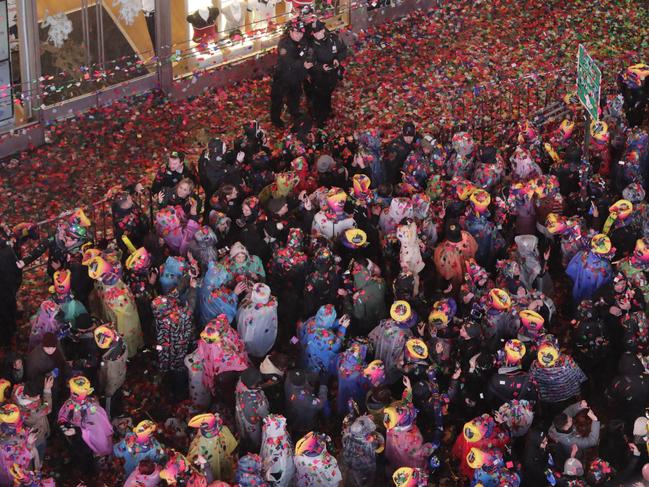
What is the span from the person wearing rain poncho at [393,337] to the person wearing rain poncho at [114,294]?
2681 millimetres

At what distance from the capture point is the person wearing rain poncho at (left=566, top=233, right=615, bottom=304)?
13.6 meters

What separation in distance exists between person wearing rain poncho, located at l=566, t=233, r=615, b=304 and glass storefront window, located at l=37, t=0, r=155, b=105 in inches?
308

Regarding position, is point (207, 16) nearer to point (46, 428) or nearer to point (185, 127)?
point (185, 127)

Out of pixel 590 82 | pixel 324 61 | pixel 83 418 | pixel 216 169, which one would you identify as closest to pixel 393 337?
pixel 83 418

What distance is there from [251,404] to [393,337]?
1.80 meters

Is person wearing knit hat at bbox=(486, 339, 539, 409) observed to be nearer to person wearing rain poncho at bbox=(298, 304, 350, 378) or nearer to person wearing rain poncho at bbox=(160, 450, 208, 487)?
person wearing rain poncho at bbox=(298, 304, 350, 378)

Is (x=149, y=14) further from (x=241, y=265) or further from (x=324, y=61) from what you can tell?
(x=241, y=265)

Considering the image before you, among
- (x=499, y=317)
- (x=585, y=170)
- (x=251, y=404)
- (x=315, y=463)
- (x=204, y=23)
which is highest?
(x=204, y=23)

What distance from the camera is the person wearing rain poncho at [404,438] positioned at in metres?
11.6

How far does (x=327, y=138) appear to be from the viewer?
53.5 feet

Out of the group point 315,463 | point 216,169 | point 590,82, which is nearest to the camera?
point 315,463

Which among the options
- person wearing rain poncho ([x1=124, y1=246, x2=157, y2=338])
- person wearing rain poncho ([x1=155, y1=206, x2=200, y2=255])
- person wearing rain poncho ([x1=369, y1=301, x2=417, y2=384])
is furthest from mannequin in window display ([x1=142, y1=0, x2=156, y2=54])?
person wearing rain poncho ([x1=369, y1=301, x2=417, y2=384])

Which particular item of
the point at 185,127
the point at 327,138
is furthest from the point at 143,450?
the point at 185,127

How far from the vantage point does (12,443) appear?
11.2m
